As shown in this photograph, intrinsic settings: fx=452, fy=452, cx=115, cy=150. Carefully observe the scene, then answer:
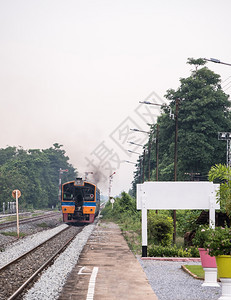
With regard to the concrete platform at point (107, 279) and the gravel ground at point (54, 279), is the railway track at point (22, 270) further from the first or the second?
the concrete platform at point (107, 279)

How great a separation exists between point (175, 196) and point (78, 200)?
1989cm

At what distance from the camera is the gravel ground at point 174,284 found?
10930 millimetres

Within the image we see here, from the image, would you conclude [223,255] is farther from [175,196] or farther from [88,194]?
[88,194]

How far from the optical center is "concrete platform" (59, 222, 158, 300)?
428 inches

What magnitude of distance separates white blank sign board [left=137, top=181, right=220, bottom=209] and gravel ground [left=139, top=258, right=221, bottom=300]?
284 cm

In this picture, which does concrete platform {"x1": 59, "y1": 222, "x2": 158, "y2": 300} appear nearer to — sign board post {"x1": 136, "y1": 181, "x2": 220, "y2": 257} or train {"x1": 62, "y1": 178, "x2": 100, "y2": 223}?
sign board post {"x1": 136, "y1": 181, "x2": 220, "y2": 257}

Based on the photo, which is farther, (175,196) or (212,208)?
(175,196)

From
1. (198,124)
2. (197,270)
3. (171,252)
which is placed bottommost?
(171,252)

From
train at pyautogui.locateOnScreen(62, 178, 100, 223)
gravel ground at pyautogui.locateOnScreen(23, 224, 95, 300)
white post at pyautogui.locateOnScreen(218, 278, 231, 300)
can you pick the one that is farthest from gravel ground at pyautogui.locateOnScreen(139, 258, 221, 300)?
train at pyautogui.locateOnScreen(62, 178, 100, 223)

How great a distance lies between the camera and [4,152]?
A: 13288 centimetres

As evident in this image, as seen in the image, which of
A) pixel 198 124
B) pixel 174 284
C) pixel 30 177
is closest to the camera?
pixel 174 284

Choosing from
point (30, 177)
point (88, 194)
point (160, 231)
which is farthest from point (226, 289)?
point (30, 177)

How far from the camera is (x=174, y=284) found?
1264 cm

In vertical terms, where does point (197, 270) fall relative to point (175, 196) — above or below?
below
